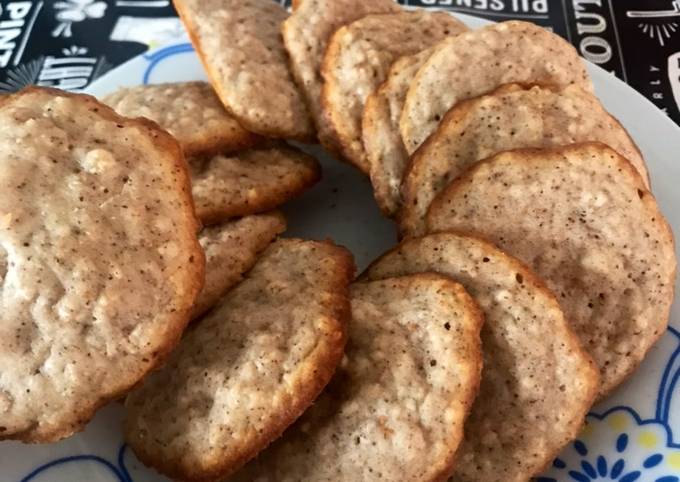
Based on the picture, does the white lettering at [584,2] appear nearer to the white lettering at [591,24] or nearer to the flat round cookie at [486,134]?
the white lettering at [591,24]

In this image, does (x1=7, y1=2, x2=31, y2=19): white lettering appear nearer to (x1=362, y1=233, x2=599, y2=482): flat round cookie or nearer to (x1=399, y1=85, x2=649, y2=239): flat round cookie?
(x1=399, y1=85, x2=649, y2=239): flat round cookie

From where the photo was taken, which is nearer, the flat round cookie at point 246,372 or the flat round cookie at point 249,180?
the flat round cookie at point 246,372

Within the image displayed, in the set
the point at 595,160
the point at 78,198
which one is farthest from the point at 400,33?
the point at 78,198

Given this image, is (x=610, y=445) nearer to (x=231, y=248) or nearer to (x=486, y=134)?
(x=486, y=134)

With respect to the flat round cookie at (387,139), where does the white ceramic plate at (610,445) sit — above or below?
Answer: below

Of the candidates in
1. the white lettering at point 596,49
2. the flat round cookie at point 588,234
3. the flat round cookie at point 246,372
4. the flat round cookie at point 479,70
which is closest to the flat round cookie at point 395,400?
the flat round cookie at point 246,372

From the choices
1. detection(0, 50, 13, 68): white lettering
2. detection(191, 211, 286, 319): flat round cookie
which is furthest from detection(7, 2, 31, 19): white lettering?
detection(191, 211, 286, 319): flat round cookie

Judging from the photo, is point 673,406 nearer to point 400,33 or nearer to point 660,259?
point 660,259
